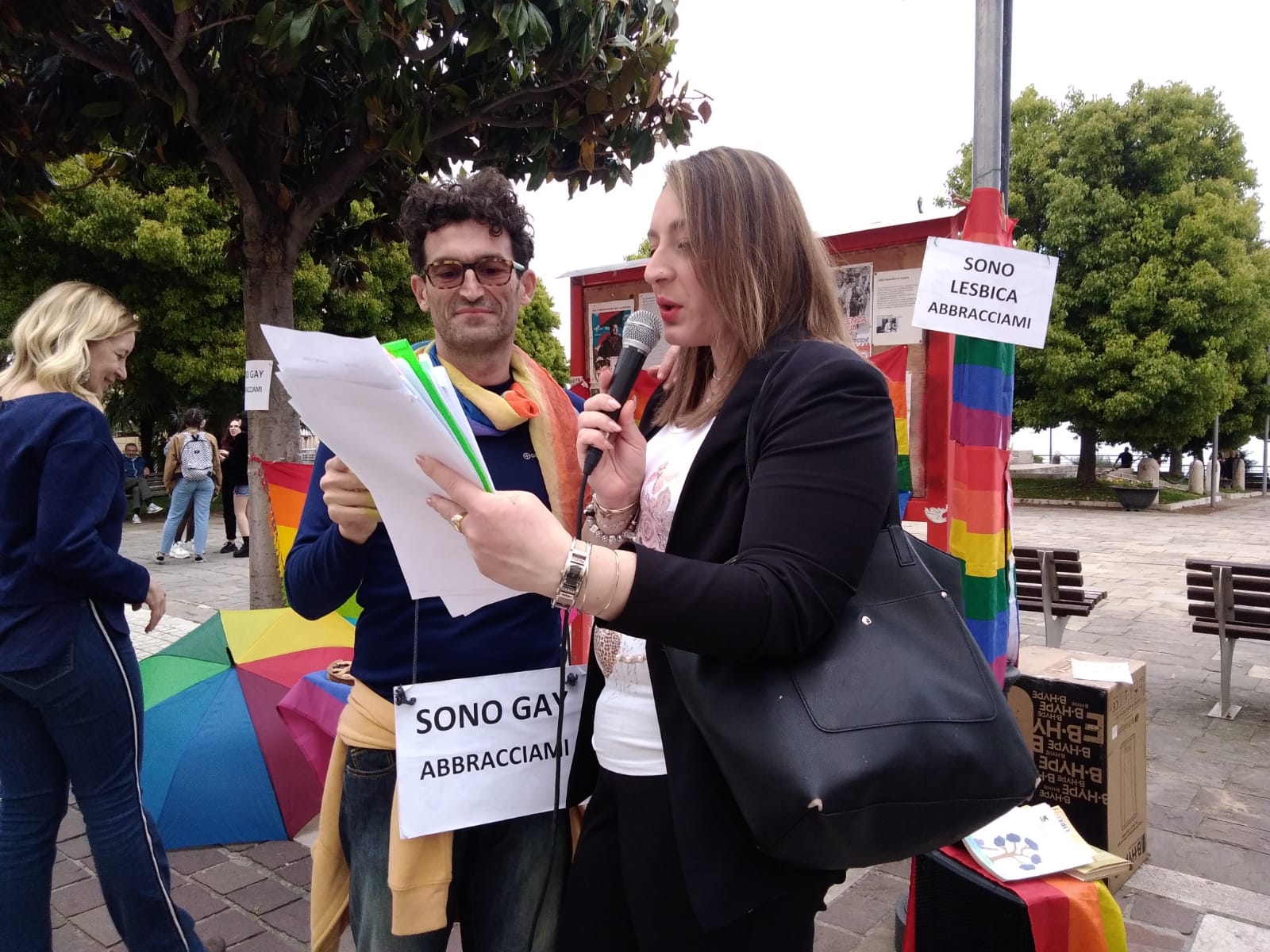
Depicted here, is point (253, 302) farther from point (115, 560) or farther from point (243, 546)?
point (243, 546)

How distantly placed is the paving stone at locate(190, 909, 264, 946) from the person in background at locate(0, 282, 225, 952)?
1.68 ft

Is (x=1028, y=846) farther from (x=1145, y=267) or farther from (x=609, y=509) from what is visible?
(x=1145, y=267)

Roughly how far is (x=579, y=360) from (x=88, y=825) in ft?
9.96

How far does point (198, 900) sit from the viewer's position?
3.18 metres

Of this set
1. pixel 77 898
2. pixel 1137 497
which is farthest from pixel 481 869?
pixel 1137 497

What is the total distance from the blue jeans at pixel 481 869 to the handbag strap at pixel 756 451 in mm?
849

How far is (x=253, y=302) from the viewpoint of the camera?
171 inches

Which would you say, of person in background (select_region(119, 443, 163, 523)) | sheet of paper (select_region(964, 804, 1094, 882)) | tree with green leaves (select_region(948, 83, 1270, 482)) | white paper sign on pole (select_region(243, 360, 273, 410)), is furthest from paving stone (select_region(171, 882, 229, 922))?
tree with green leaves (select_region(948, 83, 1270, 482))

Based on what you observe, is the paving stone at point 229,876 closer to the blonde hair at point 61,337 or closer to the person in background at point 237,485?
the blonde hair at point 61,337

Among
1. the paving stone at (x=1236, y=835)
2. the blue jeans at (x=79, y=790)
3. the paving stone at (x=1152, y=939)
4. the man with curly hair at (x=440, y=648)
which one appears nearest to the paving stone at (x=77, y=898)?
the blue jeans at (x=79, y=790)

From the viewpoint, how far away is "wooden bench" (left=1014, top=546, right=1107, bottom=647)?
6.14 meters

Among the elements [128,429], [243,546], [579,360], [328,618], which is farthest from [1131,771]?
[128,429]

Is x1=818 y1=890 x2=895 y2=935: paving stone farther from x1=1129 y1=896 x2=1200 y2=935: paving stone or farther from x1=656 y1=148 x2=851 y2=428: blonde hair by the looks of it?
x1=656 y1=148 x2=851 y2=428: blonde hair

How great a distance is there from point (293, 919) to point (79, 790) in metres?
1.04
